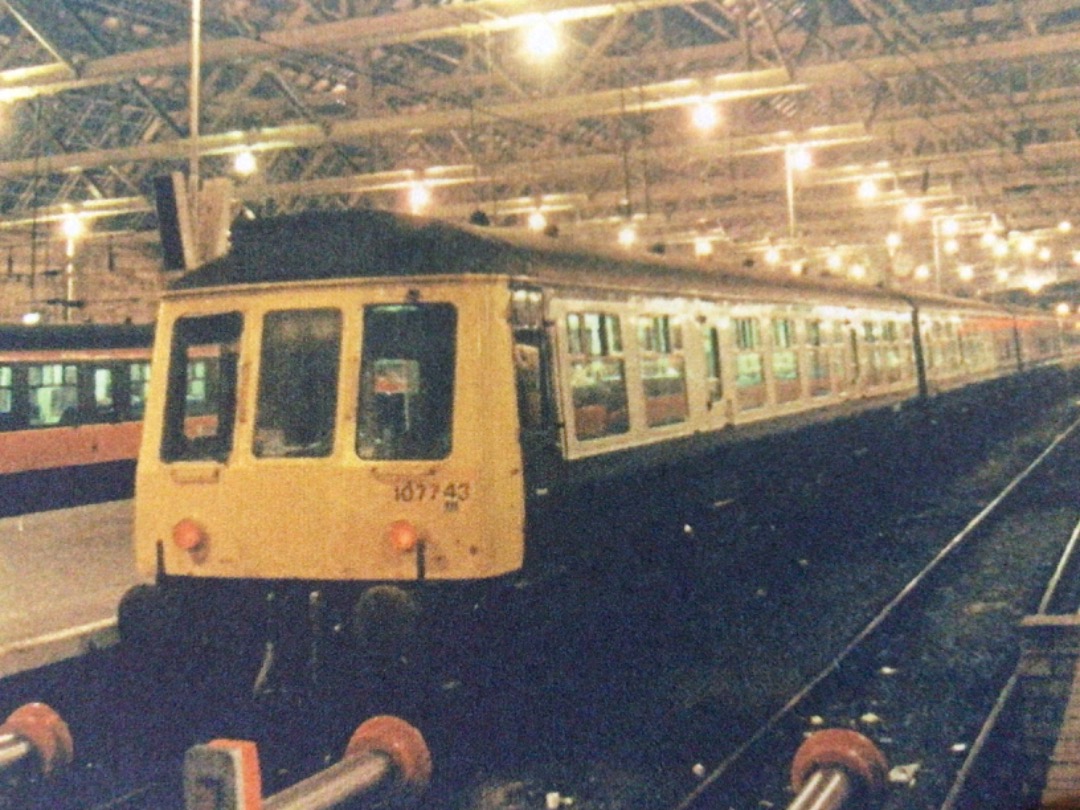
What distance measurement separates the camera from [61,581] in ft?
34.0

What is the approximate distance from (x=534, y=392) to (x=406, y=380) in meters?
0.77

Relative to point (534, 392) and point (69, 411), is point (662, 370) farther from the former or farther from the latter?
point (69, 411)

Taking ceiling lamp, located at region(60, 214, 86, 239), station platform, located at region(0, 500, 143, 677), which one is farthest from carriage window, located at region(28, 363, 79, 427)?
station platform, located at region(0, 500, 143, 677)

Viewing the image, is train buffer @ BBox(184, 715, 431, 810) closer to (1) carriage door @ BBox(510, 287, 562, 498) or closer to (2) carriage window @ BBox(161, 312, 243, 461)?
(1) carriage door @ BBox(510, 287, 562, 498)

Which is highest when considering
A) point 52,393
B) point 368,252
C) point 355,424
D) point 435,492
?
point 368,252

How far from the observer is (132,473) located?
21.8 meters

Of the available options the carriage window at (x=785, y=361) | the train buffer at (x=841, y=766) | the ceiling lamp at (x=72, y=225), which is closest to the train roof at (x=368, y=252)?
the train buffer at (x=841, y=766)

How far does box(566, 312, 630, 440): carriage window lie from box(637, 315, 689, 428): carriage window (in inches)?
18.2

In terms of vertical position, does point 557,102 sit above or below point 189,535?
above

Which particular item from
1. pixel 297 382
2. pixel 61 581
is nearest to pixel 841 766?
pixel 297 382

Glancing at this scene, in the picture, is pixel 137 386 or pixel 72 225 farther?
pixel 72 225

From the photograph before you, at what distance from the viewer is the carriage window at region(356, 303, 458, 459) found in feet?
22.6

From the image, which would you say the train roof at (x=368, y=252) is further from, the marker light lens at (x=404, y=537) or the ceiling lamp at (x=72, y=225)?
the ceiling lamp at (x=72, y=225)

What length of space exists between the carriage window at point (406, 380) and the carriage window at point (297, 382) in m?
0.22
